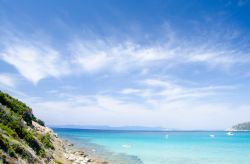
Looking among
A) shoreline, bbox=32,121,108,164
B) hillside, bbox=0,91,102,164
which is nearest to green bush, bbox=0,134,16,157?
hillside, bbox=0,91,102,164

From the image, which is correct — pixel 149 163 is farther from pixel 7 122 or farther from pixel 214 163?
pixel 7 122

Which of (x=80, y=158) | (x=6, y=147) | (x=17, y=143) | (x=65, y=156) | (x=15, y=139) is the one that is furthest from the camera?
(x=80, y=158)

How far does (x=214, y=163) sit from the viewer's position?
32.9m

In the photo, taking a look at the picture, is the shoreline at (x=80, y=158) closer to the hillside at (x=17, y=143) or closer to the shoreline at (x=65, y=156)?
the shoreline at (x=65, y=156)

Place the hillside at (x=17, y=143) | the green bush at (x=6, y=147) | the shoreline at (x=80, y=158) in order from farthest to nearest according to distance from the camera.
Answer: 1. the shoreline at (x=80, y=158)
2. the hillside at (x=17, y=143)
3. the green bush at (x=6, y=147)

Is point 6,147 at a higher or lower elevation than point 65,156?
higher

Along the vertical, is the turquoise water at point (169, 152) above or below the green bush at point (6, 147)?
below

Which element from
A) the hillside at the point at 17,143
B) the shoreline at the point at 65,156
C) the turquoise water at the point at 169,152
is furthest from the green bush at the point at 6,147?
the turquoise water at the point at 169,152

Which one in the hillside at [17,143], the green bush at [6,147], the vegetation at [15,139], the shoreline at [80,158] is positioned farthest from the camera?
the shoreline at [80,158]

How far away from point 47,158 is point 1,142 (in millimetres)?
6844

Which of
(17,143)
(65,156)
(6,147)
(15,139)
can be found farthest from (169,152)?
(6,147)

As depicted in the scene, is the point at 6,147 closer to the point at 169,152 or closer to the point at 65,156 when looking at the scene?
the point at 65,156

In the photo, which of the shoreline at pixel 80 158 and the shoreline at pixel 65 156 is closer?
the shoreline at pixel 65 156

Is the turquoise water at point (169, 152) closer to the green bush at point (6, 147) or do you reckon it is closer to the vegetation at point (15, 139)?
the vegetation at point (15, 139)
